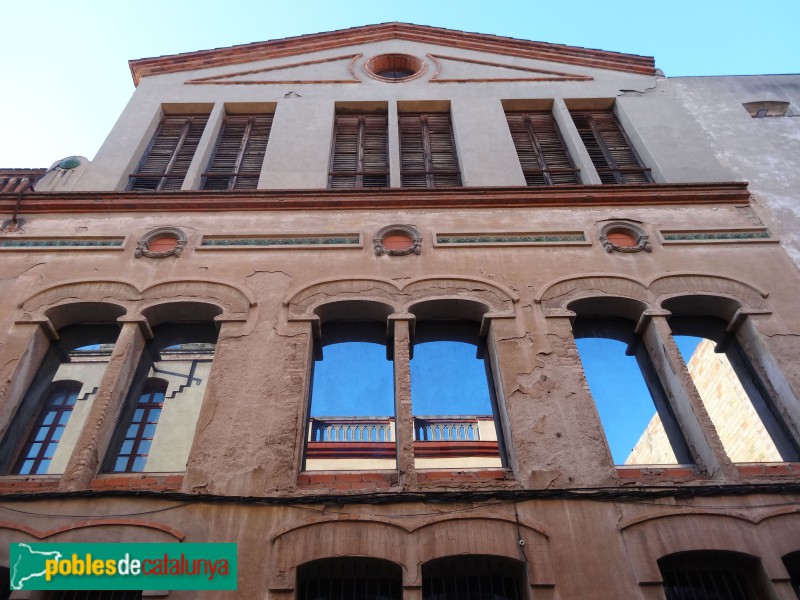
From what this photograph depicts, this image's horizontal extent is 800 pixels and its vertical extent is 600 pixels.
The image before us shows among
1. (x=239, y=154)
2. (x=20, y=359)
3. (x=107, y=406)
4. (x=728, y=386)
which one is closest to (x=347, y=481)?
(x=107, y=406)

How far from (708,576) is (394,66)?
1222 centimetres

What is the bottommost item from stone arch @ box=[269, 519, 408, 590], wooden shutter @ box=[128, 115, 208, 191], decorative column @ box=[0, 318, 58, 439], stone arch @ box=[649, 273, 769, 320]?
stone arch @ box=[269, 519, 408, 590]

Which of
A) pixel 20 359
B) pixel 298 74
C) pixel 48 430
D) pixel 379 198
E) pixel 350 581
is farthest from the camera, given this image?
pixel 298 74

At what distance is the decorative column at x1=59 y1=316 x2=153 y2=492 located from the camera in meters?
6.87

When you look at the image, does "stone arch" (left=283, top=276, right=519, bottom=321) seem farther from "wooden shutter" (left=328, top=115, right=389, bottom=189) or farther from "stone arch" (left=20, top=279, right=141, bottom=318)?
"wooden shutter" (left=328, top=115, right=389, bottom=189)

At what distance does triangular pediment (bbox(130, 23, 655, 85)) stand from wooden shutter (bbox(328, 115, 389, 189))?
132cm

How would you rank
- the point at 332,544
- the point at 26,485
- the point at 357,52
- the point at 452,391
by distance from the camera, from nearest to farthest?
the point at 332,544 < the point at 26,485 < the point at 452,391 < the point at 357,52

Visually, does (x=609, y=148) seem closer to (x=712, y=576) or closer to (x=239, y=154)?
(x=239, y=154)

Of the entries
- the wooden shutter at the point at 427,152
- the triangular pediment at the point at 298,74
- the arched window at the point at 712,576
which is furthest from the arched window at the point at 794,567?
the triangular pediment at the point at 298,74

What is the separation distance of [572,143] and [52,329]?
9.23 meters

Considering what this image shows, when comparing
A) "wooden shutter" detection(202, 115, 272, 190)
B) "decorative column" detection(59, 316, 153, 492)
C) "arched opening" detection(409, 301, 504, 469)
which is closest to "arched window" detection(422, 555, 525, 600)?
"arched opening" detection(409, 301, 504, 469)

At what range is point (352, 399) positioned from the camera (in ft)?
26.8

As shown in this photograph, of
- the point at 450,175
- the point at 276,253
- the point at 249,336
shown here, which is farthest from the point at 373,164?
the point at 249,336

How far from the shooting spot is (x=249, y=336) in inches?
325
